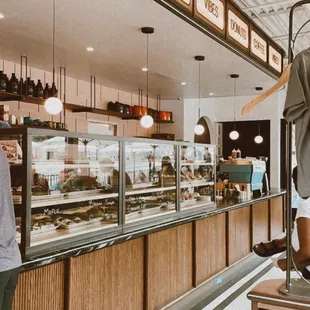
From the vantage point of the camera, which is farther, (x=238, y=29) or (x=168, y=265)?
(x=238, y=29)

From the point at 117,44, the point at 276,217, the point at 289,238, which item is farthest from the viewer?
the point at 276,217

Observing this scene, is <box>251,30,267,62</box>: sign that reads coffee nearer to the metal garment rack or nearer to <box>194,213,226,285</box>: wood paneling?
<box>194,213,226,285</box>: wood paneling

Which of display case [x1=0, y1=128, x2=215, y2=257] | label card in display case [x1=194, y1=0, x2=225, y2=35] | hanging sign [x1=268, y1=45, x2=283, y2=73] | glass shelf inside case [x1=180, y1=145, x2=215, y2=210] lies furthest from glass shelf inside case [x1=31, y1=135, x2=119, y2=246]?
hanging sign [x1=268, y1=45, x2=283, y2=73]

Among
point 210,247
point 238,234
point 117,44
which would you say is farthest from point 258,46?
point 210,247

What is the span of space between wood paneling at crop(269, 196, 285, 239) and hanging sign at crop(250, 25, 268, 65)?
2488 millimetres

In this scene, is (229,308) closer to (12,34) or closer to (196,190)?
(196,190)

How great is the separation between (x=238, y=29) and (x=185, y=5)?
1603 millimetres

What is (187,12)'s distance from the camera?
165 inches

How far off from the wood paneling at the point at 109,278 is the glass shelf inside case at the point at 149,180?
13.4 inches

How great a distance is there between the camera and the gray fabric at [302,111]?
61.6 inches

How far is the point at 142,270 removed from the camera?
11.6 ft

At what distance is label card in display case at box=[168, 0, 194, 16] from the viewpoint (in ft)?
13.1

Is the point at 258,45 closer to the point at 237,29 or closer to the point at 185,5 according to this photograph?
the point at 237,29

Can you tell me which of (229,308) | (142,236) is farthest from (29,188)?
(229,308)
